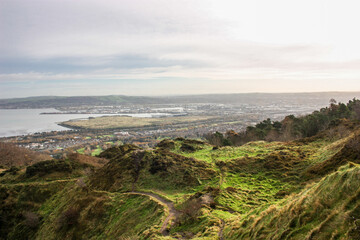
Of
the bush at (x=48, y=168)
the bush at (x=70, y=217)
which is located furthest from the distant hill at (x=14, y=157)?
the bush at (x=70, y=217)

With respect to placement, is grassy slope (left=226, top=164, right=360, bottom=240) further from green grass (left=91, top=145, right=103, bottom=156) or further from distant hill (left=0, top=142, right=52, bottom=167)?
green grass (left=91, top=145, right=103, bottom=156)

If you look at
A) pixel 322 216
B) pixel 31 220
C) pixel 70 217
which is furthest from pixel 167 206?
pixel 31 220

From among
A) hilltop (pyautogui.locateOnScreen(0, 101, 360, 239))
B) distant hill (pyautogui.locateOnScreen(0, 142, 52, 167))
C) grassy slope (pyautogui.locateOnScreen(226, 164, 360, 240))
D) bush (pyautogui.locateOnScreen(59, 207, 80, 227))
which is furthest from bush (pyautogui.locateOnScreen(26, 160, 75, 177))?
grassy slope (pyautogui.locateOnScreen(226, 164, 360, 240))

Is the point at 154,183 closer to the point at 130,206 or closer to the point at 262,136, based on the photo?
the point at 130,206

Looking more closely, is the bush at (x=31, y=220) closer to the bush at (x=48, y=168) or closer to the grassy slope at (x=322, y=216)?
the bush at (x=48, y=168)

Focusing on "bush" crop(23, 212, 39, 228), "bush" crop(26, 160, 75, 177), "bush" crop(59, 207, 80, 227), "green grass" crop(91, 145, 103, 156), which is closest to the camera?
"bush" crop(59, 207, 80, 227)

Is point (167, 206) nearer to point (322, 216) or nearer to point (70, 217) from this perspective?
point (70, 217)

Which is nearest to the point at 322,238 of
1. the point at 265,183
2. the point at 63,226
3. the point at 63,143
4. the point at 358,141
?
the point at 265,183

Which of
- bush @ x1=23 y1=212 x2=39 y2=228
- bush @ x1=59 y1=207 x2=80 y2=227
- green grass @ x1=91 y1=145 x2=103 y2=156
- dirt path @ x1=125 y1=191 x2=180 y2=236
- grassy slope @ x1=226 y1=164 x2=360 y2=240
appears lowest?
green grass @ x1=91 y1=145 x2=103 y2=156

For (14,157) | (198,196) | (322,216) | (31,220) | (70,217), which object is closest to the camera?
(322,216)
